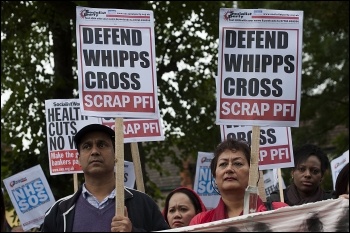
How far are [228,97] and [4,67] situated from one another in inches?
566

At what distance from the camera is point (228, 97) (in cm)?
802

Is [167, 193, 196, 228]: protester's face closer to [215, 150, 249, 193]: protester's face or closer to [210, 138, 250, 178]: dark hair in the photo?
[210, 138, 250, 178]: dark hair

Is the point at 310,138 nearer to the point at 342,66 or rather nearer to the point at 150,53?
the point at 342,66

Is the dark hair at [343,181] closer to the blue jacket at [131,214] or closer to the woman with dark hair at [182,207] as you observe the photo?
the blue jacket at [131,214]

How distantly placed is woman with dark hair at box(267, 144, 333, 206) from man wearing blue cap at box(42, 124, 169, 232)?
A: 245cm

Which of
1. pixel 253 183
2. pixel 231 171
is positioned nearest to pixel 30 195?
pixel 231 171

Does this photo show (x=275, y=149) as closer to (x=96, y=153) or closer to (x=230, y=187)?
(x=230, y=187)

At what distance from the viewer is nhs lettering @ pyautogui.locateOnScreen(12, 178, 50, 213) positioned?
12.8m

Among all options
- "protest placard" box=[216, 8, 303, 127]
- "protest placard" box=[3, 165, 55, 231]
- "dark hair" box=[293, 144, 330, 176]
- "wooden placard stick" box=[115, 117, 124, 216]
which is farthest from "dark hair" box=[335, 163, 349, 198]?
"protest placard" box=[3, 165, 55, 231]

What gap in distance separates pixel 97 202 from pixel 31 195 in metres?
5.78

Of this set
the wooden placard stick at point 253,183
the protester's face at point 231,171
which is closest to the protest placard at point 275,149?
the protester's face at point 231,171

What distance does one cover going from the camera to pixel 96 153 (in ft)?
24.2

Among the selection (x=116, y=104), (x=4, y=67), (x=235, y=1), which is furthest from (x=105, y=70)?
(x=235, y=1)

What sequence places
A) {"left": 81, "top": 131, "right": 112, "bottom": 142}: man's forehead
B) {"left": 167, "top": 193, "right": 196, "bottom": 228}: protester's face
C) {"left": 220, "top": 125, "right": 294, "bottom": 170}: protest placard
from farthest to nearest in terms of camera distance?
{"left": 220, "top": 125, "right": 294, "bottom": 170}: protest placard
{"left": 167, "top": 193, "right": 196, "bottom": 228}: protester's face
{"left": 81, "top": 131, "right": 112, "bottom": 142}: man's forehead
